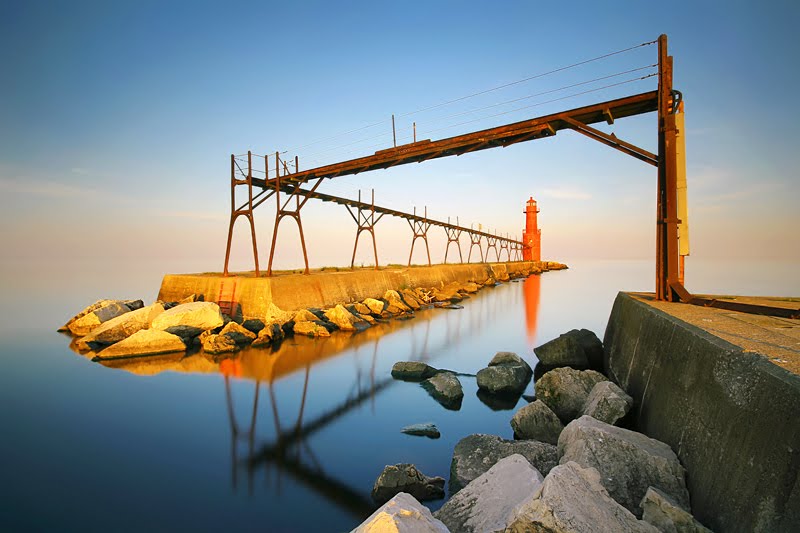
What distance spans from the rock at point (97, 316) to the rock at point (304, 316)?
249 inches

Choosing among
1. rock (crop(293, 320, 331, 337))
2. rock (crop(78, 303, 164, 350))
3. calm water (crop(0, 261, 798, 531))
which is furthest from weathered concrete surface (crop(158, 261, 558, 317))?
rock (crop(78, 303, 164, 350))

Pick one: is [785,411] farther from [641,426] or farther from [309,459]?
[309,459]

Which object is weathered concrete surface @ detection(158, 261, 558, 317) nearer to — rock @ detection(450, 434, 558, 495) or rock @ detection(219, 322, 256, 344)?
rock @ detection(219, 322, 256, 344)

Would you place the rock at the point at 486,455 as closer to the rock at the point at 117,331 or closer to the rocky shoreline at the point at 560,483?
the rocky shoreline at the point at 560,483

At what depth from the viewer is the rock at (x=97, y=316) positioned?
12.9 metres

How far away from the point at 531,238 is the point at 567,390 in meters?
64.4

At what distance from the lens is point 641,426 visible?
427cm

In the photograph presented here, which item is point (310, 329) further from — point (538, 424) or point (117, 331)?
point (538, 424)

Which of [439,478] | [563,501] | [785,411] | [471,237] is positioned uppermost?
[471,237]

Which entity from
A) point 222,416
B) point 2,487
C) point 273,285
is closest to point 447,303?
point 273,285

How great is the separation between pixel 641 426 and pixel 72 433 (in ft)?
27.8

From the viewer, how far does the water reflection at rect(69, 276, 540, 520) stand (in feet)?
16.4

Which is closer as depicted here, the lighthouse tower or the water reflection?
the water reflection

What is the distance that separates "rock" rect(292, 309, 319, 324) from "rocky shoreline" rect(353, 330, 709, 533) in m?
9.22
